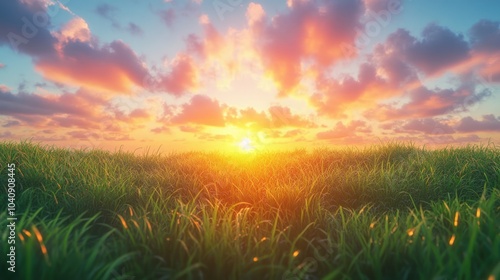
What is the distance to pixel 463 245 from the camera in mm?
2645

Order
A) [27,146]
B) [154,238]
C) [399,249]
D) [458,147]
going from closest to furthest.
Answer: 1. [399,249]
2. [154,238]
3. [27,146]
4. [458,147]

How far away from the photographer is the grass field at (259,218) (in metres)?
2.42

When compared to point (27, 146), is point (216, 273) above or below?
below

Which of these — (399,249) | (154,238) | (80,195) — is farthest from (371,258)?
(80,195)

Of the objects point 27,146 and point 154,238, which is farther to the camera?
point 27,146

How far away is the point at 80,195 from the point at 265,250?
2.88m

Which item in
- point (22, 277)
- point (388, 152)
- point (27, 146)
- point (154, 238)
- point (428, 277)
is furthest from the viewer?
point (388, 152)

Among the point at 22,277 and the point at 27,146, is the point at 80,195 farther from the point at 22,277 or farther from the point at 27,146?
the point at 27,146

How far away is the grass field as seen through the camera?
242 centimetres

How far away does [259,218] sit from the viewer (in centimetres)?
392

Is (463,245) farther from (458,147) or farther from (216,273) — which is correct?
(458,147)

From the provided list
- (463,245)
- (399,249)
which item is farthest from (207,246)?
(463,245)

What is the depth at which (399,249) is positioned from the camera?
2.61 meters

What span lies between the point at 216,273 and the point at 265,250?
57cm
